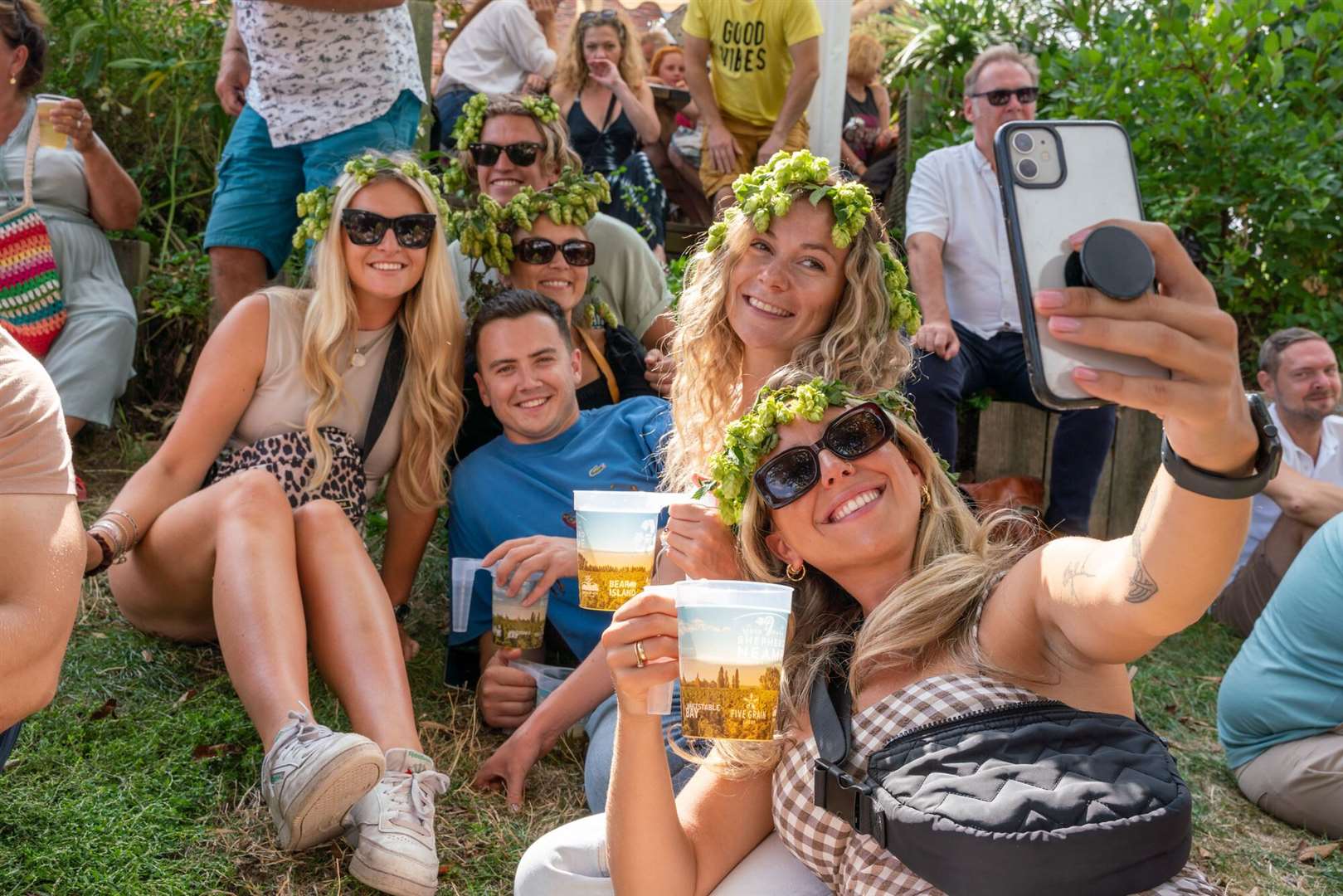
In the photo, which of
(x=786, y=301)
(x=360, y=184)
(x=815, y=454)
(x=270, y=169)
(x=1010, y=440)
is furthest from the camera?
(x=1010, y=440)

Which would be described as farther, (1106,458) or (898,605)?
(1106,458)

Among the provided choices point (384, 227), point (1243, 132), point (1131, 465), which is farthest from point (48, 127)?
point (1243, 132)

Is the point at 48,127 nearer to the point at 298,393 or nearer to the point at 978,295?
the point at 298,393

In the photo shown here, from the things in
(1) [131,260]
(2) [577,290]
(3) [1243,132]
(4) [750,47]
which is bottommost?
(2) [577,290]

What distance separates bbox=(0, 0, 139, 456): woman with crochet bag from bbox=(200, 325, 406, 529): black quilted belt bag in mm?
1624

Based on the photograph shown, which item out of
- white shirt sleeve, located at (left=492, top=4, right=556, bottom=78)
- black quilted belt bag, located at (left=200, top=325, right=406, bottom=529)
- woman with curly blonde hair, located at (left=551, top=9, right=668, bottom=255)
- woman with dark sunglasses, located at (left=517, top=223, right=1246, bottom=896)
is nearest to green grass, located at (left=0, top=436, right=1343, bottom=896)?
black quilted belt bag, located at (left=200, top=325, right=406, bottom=529)

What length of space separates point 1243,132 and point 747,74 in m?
2.43

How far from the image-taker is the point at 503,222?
4.45m

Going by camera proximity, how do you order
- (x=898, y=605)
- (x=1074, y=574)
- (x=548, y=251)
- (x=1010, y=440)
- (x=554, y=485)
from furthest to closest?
(x=1010, y=440) → (x=548, y=251) → (x=554, y=485) → (x=898, y=605) → (x=1074, y=574)

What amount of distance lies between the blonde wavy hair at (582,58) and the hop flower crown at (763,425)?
4327mm

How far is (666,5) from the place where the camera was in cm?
1143

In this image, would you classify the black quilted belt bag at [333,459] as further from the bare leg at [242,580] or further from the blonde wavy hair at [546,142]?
the blonde wavy hair at [546,142]

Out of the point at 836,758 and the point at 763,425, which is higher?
the point at 763,425

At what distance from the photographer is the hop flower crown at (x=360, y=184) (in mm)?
3781
